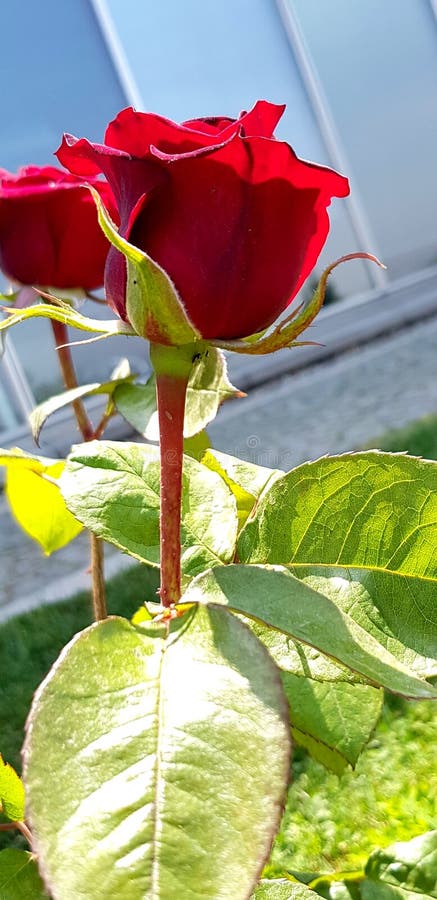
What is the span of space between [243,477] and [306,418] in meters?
2.63

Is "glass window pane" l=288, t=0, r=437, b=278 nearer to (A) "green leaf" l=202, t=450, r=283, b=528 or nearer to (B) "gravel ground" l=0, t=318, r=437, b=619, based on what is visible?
(B) "gravel ground" l=0, t=318, r=437, b=619

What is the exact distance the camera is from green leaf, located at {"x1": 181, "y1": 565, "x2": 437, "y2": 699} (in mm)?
201

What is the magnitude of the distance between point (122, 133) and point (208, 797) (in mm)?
158

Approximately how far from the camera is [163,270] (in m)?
0.22

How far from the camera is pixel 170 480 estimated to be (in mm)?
248

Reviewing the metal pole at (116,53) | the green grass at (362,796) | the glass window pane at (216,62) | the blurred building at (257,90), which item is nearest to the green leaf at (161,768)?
the green grass at (362,796)

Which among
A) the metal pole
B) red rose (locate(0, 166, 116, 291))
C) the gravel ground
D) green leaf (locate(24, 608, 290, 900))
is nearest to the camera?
green leaf (locate(24, 608, 290, 900))

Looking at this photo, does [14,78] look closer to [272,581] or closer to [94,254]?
[94,254]

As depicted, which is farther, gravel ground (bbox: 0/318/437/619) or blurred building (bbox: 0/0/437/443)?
blurred building (bbox: 0/0/437/443)

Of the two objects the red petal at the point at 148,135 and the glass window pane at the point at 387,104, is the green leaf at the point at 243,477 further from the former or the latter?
the glass window pane at the point at 387,104

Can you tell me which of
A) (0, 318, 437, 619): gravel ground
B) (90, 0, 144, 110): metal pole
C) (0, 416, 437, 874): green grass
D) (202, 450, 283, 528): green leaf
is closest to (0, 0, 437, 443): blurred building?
(90, 0, 144, 110): metal pole

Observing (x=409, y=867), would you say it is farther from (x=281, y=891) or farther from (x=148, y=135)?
(x=148, y=135)

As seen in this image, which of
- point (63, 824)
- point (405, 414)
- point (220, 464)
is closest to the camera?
point (63, 824)

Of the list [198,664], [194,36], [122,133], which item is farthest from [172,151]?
[194,36]
